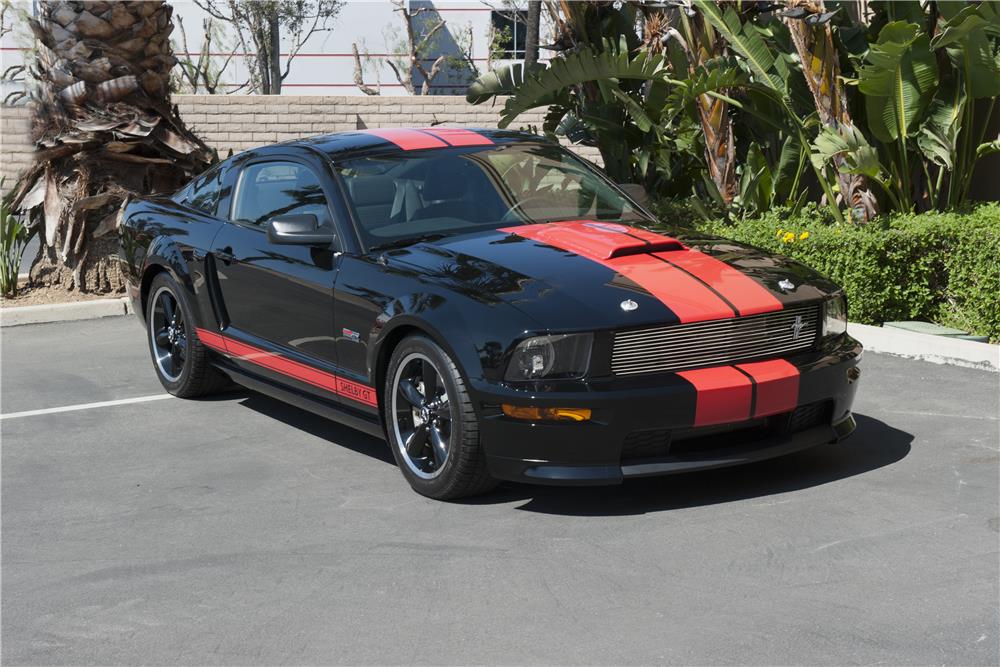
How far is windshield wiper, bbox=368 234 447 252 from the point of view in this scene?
608cm

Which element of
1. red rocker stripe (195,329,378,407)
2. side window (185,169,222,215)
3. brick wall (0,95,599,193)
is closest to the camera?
red rocker stripe (195,329,378,407)

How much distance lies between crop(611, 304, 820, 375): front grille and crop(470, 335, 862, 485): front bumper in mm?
103

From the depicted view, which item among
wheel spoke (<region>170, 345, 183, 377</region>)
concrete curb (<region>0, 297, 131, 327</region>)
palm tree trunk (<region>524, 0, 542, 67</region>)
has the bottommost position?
concrete curb (<region>0, 297, 131, 327</region>)

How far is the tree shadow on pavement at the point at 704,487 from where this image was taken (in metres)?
5.48

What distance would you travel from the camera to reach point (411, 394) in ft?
18.6

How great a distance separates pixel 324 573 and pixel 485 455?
0.89m

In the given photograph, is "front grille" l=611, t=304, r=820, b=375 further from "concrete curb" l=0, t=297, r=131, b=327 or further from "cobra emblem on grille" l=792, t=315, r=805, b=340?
"concrete curb" l=0, t=297, r=131, b=327

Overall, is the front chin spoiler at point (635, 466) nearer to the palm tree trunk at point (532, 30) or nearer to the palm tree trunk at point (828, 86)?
the palm tree trunk at point (828, 86)

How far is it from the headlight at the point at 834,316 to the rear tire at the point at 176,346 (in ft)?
12.1

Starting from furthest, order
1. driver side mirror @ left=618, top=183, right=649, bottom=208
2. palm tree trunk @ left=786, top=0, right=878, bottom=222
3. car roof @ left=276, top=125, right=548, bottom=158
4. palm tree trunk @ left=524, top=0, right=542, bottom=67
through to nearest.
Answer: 1. palm tree trunk @ left=524, top=0, right=542, bottom=67
2. palm tree trunk @ left=786, top=0, right=878, bottom=222
3. driver side mirror @ left=618, top=183, right=649, bottom=208
4. car roof @ left=276, top=125, right=548, bottom=158

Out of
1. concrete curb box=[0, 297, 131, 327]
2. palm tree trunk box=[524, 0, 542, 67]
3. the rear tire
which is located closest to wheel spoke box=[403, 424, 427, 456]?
the rear tire

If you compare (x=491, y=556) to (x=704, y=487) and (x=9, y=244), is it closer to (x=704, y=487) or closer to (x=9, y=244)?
(x=704, y=487)

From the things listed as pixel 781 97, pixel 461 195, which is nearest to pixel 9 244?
pixel 461 195

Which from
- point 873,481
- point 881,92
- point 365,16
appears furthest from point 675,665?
point 365,16
